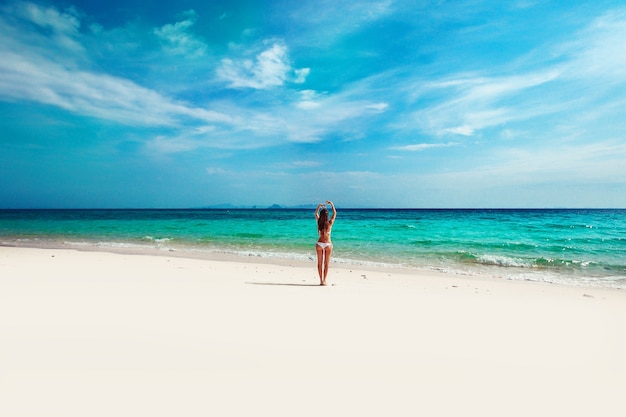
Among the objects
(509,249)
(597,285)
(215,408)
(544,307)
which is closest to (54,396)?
(215,408)

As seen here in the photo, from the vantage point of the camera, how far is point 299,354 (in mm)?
4035

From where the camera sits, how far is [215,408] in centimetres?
290

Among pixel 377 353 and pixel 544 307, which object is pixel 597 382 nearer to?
pixel 377 353

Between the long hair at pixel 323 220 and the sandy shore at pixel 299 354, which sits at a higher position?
the long hair at pixel 323 220

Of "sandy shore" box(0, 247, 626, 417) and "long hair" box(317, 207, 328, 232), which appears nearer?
"sandy shore" box(0, 247, 626, 417)

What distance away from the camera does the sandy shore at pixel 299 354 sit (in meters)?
3.04

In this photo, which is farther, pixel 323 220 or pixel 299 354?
pixel 323 220

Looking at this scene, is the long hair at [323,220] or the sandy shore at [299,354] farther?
the long hair at [323,220]

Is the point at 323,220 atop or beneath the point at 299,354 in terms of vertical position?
atop

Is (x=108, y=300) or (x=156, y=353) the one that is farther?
(x=108, y=300)

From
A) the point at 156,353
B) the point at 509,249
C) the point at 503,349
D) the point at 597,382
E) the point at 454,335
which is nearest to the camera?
the point at 597,382

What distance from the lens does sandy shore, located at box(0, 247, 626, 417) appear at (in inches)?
120

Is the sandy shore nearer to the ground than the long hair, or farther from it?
nearer to the ground

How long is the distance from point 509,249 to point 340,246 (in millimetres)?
9963
